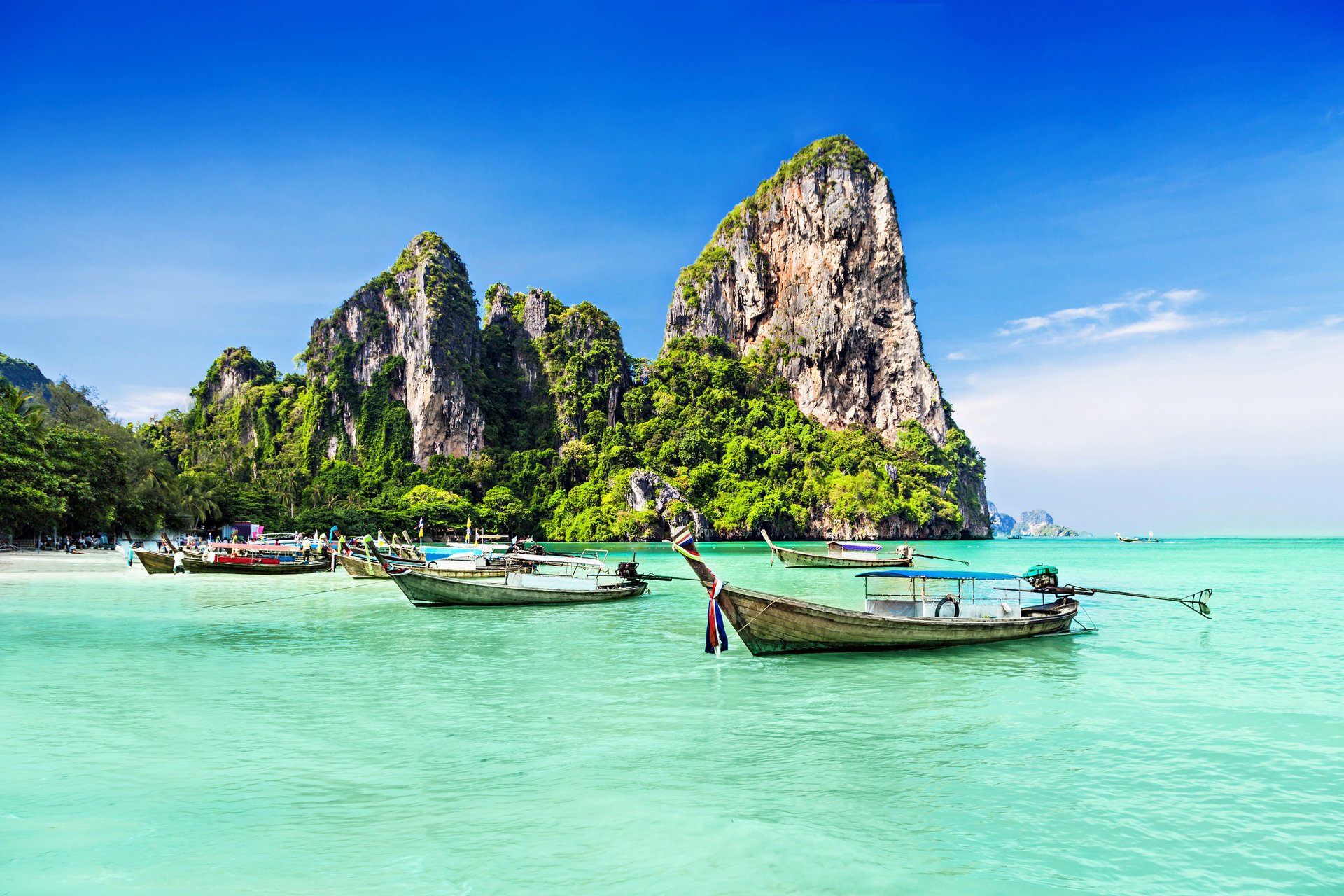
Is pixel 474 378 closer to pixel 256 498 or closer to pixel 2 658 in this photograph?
pixel 256 498

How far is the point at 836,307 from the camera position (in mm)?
110000

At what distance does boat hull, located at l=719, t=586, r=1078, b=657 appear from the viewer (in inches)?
542

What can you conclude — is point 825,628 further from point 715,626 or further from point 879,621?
point 715,626

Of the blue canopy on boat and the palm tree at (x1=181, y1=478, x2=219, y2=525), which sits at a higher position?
the palm tree at (x1=181, y1=478, x2=219, y2=525)

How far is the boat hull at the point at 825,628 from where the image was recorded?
542 inches

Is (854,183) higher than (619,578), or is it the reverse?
(854,183)

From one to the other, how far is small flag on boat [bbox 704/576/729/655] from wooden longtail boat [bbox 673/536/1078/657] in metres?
0.05

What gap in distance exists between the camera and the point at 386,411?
9625cm

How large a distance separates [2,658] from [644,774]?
14.0m

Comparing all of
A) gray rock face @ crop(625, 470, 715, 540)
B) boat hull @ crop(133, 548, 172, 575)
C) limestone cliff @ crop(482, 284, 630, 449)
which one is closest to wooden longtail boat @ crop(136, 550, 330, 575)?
boat hull @ crop(133, 548, 172, 575)

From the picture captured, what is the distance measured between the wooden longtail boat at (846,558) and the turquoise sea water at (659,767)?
22556 millimetres

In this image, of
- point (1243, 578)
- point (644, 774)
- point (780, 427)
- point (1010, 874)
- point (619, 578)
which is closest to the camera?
point (1010, 874)

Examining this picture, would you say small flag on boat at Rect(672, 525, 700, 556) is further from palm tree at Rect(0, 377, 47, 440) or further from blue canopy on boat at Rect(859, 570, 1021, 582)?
palm tree at Rect(0, 377, 47, 440)

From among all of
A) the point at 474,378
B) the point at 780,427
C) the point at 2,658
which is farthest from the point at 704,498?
the point at 2,658
